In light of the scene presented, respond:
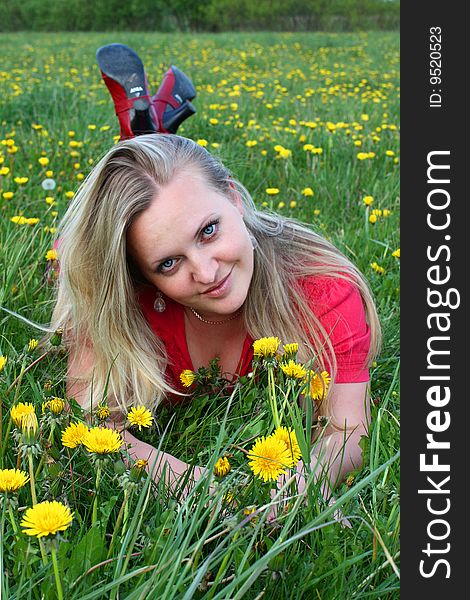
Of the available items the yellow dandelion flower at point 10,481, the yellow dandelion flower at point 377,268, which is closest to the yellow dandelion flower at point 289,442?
the yellow dandelion flower at point 10,481

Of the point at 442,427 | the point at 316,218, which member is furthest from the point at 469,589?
the point at 316,218

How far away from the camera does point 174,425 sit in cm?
192

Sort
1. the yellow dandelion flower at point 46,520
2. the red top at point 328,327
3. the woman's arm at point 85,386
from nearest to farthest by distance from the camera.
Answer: the yellow dandelion flower at point 46,520 → the woman's arm at point 85,386 → the red top at point 328,327

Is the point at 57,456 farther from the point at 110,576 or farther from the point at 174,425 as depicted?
the point at 174,425

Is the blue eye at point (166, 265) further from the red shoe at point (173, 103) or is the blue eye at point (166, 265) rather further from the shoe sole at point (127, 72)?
the red shoe at point (173, 103)

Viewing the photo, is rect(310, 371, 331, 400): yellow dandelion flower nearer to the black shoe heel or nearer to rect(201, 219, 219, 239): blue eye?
rect(201, 219, 219, 239): blue eye

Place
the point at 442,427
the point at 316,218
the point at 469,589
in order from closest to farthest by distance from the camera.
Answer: the point at 469,589 → the point at 442,427 → the point at 316,218

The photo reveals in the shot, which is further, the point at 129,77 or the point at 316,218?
the point at 316,218

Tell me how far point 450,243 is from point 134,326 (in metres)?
0.97

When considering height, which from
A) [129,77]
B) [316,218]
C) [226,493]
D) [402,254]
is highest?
[129,77]

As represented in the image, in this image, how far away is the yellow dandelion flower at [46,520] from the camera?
100 cm

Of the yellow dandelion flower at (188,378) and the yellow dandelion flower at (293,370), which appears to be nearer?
the yellow dandelion flower at (293,370)

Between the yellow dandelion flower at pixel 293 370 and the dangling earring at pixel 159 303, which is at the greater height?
the dangling earring at pixel 159 303

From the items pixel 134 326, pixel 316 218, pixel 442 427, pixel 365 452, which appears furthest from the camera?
pixel 316 218
